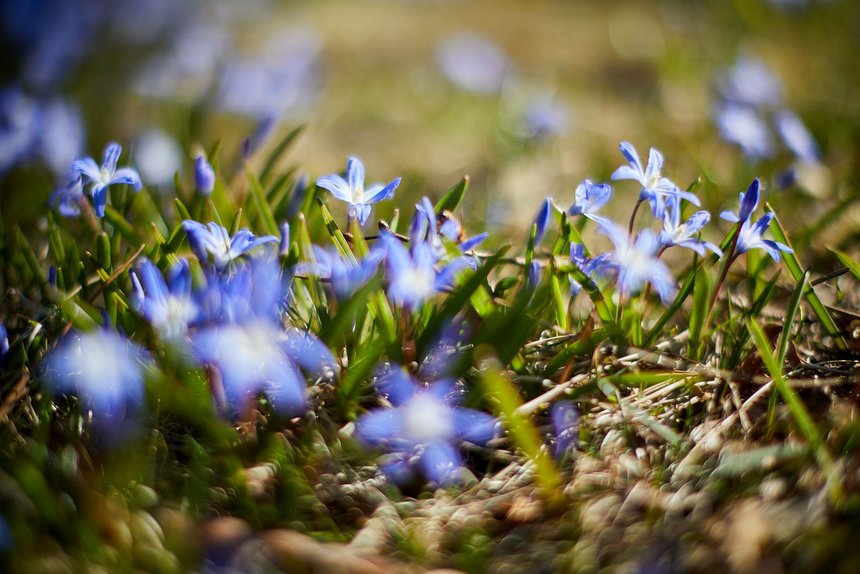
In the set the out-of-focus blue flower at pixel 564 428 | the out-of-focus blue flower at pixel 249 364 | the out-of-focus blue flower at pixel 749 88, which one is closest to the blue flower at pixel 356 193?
the out-of-focus blue flower at pixel 249 364

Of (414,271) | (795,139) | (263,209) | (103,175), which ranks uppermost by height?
(103,175)

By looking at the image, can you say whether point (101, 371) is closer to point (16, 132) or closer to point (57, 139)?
point (16, 132)

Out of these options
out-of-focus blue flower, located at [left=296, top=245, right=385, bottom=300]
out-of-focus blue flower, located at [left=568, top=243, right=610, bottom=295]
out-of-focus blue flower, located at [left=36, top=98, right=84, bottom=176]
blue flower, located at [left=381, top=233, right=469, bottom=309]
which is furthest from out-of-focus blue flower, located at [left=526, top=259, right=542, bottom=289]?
out-of-focus blue flower, located at [left=36, top=98, right=84, bottom=176]

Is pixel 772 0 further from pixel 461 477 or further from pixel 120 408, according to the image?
pixel 120 408

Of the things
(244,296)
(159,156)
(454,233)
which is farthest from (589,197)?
(159,156)

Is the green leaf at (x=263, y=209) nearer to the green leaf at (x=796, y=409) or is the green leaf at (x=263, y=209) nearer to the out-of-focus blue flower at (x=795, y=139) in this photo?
the green leaf at (x=796, y=409)

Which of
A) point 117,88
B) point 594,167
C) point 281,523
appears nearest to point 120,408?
point 281,523
